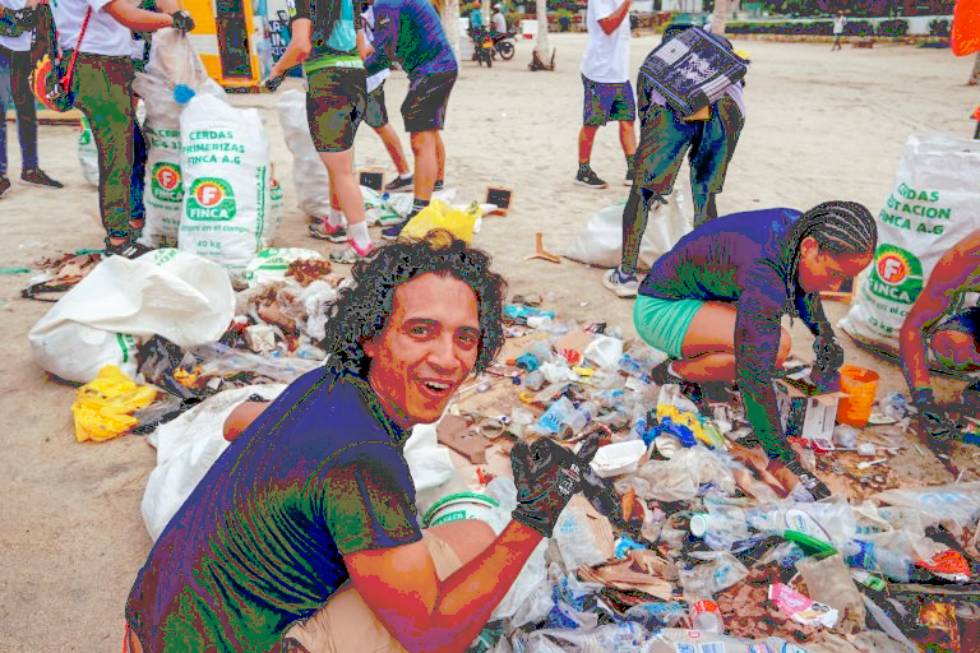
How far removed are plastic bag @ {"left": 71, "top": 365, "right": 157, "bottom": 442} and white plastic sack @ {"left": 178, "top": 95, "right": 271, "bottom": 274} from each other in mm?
1171

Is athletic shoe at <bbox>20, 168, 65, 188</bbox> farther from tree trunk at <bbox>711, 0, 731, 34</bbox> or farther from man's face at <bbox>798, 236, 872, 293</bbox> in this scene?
tree trunk at <bbox>711, 0, 731, 34</bbox>

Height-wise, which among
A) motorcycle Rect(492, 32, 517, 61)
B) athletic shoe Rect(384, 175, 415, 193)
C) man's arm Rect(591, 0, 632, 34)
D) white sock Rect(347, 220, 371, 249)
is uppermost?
motorcycle Rect(492, 32, 517, 61)

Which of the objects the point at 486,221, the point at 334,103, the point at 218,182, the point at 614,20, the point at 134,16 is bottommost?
the point at 486,221

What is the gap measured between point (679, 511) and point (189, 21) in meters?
3.49

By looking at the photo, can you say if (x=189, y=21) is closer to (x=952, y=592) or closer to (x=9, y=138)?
(x=952, y=592)

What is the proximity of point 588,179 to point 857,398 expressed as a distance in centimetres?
364

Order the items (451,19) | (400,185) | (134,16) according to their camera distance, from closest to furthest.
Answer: (134,16), (400,185), (451,19)

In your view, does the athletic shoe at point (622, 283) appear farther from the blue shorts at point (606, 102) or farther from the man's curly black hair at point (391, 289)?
the man's curly black hair at point (391, 289)

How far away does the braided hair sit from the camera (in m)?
2.18

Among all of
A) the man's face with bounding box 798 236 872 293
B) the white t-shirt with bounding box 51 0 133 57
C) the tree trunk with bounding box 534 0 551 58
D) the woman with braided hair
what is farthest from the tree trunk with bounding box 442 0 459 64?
the man's face with bounding box 798 236 872 293

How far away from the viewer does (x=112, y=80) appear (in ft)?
12.2

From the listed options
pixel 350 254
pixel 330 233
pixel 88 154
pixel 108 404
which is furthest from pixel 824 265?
pixel 88 154

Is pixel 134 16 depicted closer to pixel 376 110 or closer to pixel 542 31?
pixel 376 110

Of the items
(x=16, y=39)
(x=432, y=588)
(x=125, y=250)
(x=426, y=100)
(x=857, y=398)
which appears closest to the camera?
Result: (x=432, y=588)
